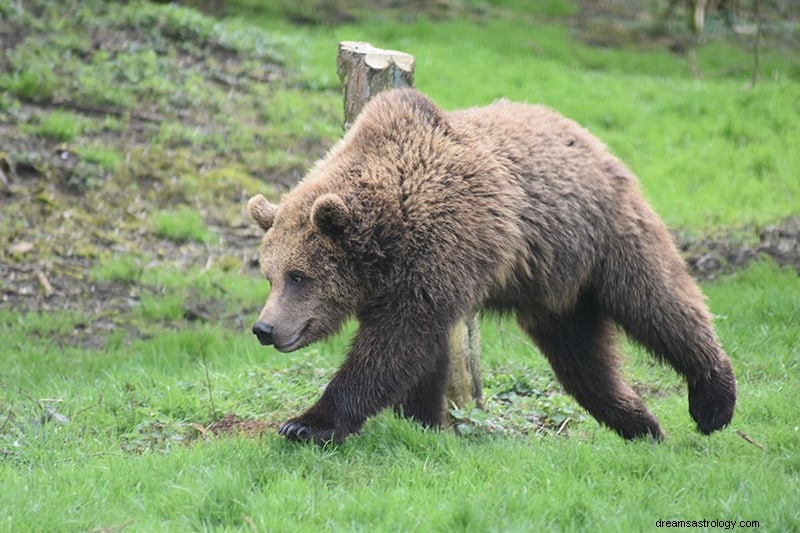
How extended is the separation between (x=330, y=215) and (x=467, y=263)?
33.0 inches

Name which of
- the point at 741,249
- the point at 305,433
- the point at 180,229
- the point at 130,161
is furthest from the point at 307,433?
the point at 130,161

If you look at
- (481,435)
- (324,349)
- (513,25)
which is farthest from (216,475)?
(513,25)

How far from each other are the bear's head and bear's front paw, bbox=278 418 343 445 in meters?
0.50

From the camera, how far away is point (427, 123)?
22.2ft

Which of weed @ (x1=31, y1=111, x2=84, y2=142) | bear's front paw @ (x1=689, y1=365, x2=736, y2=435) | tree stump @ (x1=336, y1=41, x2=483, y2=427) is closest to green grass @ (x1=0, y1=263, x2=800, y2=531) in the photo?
bear's front paw @ (x1=689, y1=365, x2=736, y2=435)

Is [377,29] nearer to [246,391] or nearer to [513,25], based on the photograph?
[513,25]

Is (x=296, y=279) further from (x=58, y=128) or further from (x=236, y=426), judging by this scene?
(x=58, y=128)

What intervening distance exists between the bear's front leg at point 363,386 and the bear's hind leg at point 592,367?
4.35 ft

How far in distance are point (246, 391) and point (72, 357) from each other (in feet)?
7.00

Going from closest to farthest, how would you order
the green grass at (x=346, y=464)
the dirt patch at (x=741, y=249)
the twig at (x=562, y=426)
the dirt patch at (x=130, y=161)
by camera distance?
1. the green grass at (x=346, y=464)
2. the twig at (x=562, y=426)
3. the dirt patch at (x=130, y=161)
4. the dirt patch at (x=741, y=249)

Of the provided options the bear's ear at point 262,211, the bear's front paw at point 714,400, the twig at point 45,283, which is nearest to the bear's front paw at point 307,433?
the bear's ear at point 262,211

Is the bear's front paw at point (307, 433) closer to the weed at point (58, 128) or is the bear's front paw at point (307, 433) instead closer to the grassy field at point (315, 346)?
the grassy field at point (315, 346)

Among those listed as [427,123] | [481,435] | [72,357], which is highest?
[427,123]

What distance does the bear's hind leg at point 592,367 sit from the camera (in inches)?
285
